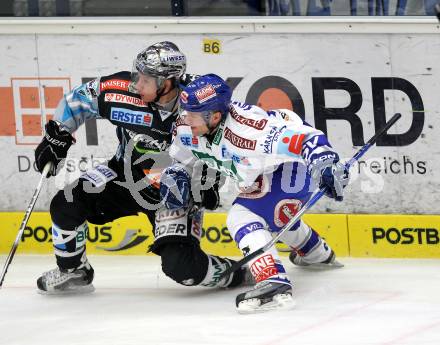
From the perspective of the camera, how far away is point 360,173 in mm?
5941

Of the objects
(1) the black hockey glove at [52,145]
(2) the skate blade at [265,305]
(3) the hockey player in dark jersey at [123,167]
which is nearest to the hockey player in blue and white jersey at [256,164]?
(2) the skate blade at [265,305]

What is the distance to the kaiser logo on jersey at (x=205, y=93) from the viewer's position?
185 inches

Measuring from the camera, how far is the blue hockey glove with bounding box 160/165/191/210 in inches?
196

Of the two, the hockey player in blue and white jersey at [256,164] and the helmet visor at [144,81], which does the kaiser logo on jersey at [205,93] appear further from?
the helmet visor at [144,81]

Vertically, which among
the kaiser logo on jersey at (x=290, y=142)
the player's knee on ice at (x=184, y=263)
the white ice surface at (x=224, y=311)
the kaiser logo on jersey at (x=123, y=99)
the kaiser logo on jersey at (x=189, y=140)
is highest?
the kaiser logo on jersey at (x=123, y=99)

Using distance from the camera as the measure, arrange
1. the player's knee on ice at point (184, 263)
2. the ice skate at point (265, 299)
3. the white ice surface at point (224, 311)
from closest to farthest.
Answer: the white ice surface at point (224, 311) → the ice skate at point (265, 299) → the player's knee on ice at point (184, 263)

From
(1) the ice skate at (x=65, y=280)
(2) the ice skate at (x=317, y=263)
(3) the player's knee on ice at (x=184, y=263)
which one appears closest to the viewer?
(3) the player's knee on ice at (x=184, y=263)

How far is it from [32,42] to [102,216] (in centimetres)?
141

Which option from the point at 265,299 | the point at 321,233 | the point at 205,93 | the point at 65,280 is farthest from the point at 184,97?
the point at 321,233

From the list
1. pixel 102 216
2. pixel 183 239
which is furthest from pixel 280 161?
pixel 102 216

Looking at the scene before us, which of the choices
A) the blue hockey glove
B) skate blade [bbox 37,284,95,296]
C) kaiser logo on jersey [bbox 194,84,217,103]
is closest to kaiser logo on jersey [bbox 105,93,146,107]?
the blue hockey glove

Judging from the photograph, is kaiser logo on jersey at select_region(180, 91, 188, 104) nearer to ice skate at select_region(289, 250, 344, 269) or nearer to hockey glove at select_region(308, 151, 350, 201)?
hockey glove at select_region(308, 151, 350, 201)

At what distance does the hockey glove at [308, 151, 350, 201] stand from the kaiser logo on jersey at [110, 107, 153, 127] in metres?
0.85

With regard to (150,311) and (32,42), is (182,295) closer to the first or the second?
(150,311)
